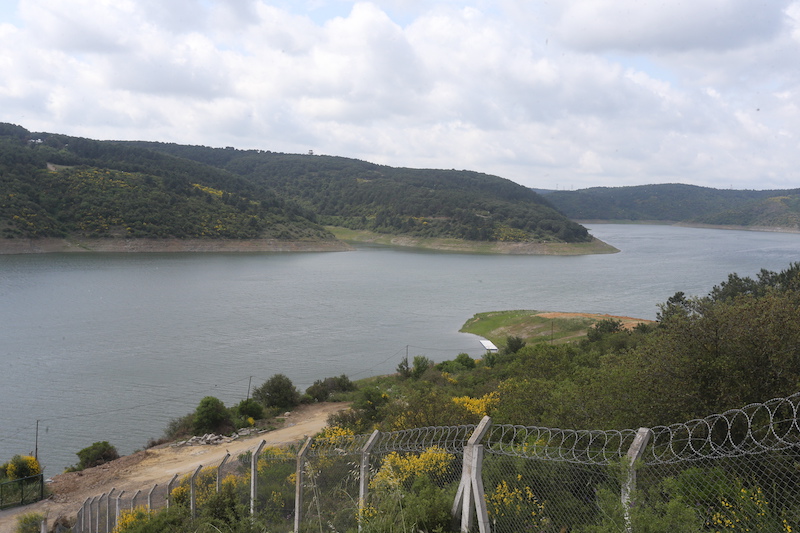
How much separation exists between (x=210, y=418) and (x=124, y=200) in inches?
3239

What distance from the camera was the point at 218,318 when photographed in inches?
1590

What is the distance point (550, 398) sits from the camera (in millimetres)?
8914

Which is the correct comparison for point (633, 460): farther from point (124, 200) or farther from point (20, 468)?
point (124, 200)

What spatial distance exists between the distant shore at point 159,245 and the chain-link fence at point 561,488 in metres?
80.1

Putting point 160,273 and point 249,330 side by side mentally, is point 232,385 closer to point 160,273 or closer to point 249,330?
point 249,330

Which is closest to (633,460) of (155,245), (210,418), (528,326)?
(210,418)

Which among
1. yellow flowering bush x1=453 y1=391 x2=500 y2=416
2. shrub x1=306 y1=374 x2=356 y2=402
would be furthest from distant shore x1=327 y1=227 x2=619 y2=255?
yellow flowering bush x1=453 y1=391 x2=500 y2=416

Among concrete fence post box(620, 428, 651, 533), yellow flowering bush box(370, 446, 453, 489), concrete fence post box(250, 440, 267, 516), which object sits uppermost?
concrete fence post box(620, 428, 651, 533)

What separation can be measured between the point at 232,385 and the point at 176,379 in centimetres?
274

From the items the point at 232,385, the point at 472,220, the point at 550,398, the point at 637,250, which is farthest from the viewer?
the point at 472,220

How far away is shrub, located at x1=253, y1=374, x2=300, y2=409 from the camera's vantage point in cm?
2114

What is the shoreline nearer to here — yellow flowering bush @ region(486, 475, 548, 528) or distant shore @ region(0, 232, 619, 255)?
distant shore @ region(0, 232, 619, 255)

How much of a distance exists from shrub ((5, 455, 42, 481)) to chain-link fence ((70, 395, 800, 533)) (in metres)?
10.3

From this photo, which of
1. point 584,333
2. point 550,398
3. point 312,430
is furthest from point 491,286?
point 550,398
